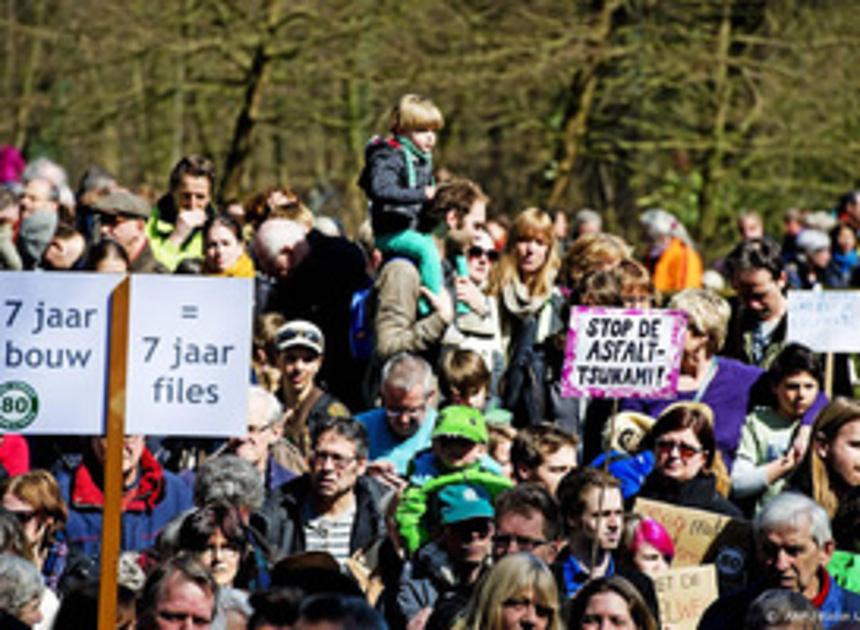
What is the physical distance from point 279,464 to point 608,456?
5.45ft

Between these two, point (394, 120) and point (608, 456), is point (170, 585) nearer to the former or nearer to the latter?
point (608, 456)

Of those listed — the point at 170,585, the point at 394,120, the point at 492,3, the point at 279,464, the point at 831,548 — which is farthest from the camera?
the point at 492,3

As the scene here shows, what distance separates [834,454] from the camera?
32.8ft

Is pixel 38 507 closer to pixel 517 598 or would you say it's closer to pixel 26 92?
pixel 517 598

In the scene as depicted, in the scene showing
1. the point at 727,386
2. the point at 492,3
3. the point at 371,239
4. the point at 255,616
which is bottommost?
the point at 255,616

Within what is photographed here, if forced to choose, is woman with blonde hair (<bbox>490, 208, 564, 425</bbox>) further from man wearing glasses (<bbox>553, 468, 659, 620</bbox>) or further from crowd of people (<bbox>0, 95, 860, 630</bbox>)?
man wearing glasses (<bbox>553, 468, 659, 620</bbox>)

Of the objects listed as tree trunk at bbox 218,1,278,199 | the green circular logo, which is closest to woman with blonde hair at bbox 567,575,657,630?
the green circular logo

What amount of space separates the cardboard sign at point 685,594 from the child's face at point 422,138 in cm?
312

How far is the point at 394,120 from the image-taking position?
1152 cm

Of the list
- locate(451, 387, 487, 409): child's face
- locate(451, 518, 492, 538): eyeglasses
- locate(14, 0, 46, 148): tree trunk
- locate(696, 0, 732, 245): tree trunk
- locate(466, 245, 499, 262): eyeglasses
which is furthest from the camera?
locate(14, 0, 46, 148): tree trunk

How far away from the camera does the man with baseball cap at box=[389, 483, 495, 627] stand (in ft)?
29.0

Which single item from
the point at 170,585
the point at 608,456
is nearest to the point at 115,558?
the point at 170,585

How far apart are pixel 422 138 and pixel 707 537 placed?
9.35 feet

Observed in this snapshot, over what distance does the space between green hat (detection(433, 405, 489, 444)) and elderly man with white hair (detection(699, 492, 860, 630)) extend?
60.3 inches
